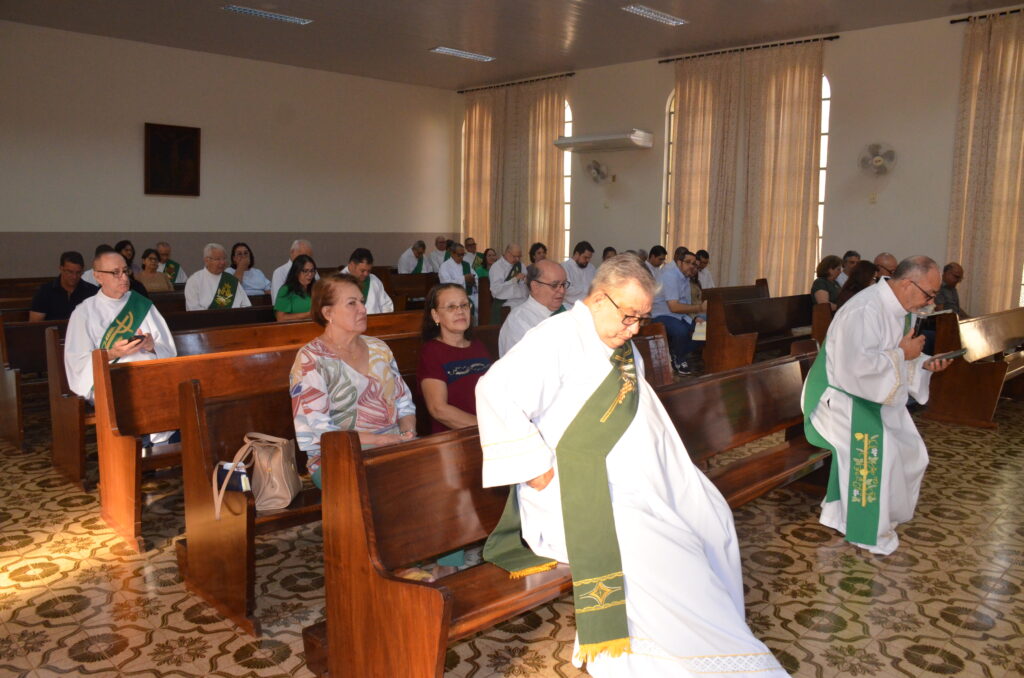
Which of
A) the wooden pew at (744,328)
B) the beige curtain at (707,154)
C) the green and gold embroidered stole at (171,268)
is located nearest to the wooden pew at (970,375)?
the wooden pew at (744,328)

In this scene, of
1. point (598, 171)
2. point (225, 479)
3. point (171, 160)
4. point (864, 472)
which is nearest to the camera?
point (225, 479)

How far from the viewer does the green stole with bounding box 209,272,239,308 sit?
741 centimetres

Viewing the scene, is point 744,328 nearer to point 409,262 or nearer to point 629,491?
point 629,491

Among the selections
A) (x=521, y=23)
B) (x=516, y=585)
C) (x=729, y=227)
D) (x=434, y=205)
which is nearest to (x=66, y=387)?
(x=516, y=585)

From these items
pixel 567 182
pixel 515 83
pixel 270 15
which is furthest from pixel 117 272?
pixel 515 83

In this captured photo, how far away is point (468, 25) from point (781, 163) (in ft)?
14.8

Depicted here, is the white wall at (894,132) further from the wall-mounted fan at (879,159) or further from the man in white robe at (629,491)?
the man in white robe at (629,491)

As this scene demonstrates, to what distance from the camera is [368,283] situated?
6.95 metres

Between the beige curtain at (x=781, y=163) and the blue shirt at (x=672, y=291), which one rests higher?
the beige curtain at (x=781, y=163)

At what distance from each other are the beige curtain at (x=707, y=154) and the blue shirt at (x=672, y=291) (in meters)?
2.94

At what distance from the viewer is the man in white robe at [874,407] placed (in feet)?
12.9

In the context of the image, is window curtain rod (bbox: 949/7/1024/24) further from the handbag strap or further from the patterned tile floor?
the handbag strap

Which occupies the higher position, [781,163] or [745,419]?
[781,163]

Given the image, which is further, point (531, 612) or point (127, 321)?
point (127, 321)
